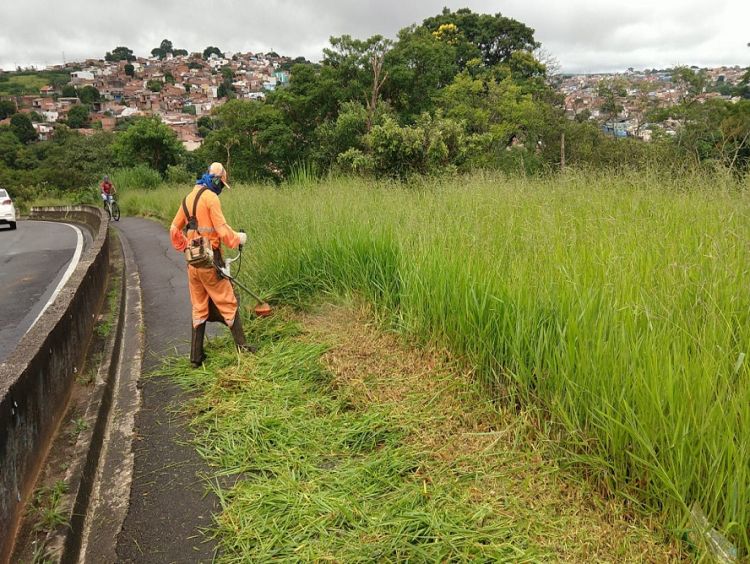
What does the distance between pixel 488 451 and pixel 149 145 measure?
3625 cm

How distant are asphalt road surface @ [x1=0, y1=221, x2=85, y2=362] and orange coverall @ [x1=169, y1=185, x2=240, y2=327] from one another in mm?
2526

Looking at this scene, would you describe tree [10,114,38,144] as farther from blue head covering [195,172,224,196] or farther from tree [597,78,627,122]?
blue head covering [195,172,224,196]

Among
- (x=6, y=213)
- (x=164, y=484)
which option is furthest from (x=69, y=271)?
(x=6, y=213)

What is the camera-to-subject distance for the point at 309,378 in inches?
167

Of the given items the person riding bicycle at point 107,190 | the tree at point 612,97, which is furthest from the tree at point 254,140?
the tree at point 612,97

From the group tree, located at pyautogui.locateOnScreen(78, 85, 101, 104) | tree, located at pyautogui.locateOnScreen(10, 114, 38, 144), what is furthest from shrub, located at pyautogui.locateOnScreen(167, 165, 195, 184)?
tree, located at pyautogui.locateOnScreen(78, 85, 101, 104)

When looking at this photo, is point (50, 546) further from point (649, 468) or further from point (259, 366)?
point (649, 468)

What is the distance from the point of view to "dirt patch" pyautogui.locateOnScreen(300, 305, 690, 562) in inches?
92.1

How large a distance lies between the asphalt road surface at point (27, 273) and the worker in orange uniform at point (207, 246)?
2.51m

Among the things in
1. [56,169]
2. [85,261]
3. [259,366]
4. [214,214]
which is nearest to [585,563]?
[259,366]

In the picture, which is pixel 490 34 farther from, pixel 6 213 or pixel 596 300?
pixel 596 300

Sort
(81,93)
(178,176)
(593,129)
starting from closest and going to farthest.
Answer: (593,129) < (178,176) < (81,93)

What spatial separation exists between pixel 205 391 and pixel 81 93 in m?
162

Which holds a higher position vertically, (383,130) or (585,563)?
(383,130)
